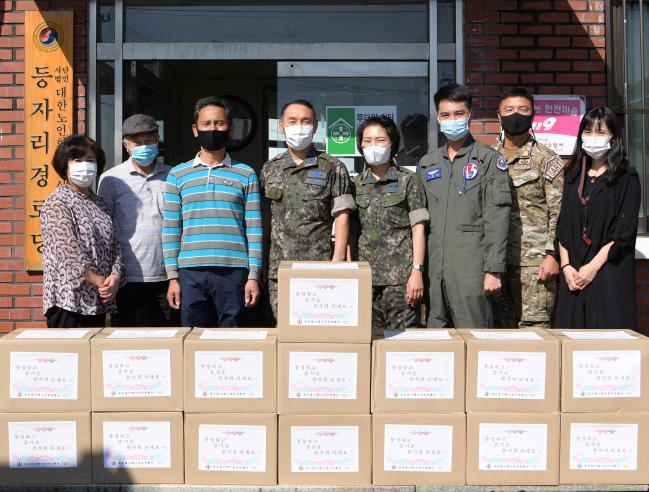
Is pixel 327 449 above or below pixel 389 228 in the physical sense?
below

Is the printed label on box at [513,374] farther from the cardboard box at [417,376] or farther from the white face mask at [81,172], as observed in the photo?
the white face mask at [81,172]

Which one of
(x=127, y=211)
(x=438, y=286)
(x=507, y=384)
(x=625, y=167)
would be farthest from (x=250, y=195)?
(x=625, y=167)

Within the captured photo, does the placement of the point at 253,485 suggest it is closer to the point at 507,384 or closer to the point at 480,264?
the point at 507,384

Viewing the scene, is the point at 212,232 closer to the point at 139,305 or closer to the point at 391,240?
the point at 139,305

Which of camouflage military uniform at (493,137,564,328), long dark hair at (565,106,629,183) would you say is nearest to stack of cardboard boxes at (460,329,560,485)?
camouflage military uniform at (493,137,564,328)

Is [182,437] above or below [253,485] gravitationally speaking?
above

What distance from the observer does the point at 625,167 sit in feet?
11.7

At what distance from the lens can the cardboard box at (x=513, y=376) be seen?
113 inches

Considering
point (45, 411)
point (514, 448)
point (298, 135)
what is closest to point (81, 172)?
point (298, 135)

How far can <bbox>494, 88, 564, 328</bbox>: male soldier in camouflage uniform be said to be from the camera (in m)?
3.81

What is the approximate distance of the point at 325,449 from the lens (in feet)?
9.43

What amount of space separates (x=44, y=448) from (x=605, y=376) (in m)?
2.28

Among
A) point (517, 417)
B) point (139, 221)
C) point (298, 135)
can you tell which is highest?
point (298, 135)

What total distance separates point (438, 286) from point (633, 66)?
237 centimetres
